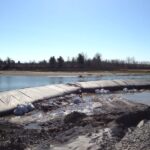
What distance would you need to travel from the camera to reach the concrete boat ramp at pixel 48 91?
1577cm

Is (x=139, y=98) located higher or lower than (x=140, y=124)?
lower

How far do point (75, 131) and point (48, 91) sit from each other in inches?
439

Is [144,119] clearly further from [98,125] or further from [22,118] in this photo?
[22,118]

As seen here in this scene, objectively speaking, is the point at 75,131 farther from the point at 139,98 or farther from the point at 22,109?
the point at 139,98

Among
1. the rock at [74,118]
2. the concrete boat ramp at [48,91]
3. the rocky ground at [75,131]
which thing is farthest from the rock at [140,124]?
the concrete boat ramp at [48,91]

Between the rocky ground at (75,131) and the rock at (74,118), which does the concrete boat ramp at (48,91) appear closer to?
the rocky ground at (75,131)

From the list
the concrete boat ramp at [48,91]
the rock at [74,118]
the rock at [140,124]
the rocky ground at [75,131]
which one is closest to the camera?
the rocky ground at [75,131]

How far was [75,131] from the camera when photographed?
10.1 m

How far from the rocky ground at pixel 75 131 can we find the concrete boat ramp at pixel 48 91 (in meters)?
1.63

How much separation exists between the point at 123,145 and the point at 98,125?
3.02 metres

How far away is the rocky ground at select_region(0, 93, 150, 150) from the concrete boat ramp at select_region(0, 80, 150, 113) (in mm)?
1630

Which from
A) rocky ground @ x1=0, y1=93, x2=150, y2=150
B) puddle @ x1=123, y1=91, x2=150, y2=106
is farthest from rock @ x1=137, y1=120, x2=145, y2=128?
puddle @ x1=123, y1=91, x2=150, y2=106

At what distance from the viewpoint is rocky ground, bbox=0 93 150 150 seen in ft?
27.8

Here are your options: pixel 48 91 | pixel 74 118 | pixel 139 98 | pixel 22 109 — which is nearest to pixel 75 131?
pixel 74 118
